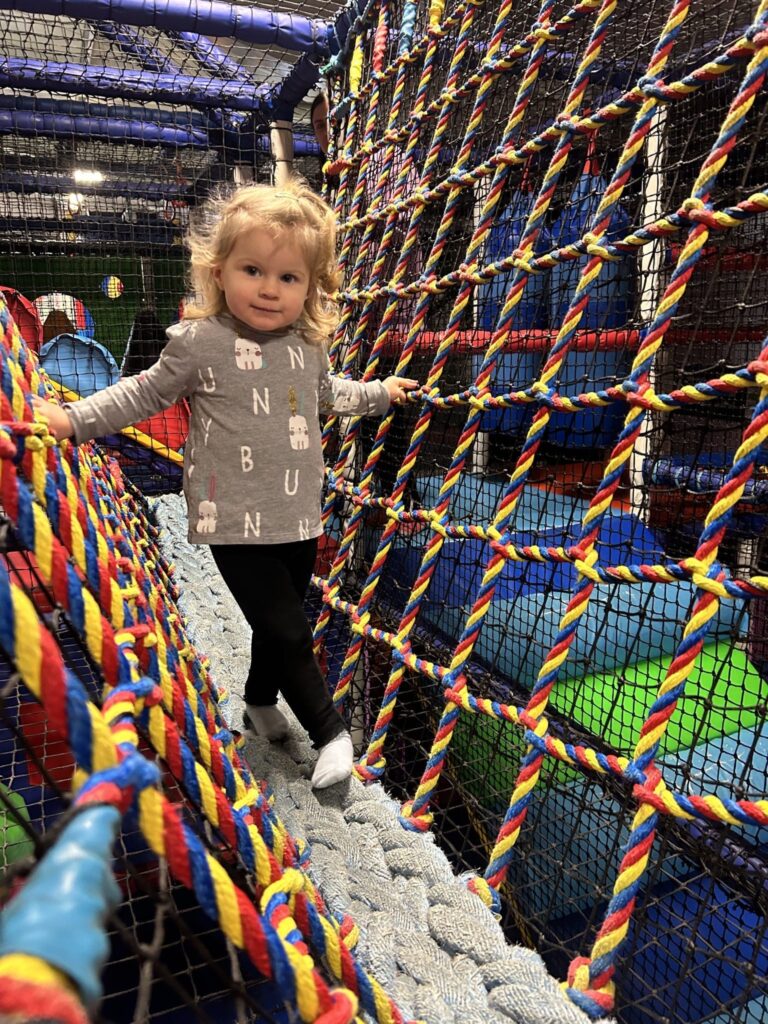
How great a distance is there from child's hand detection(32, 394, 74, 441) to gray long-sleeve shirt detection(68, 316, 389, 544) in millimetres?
80

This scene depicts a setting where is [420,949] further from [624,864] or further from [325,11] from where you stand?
[325,11]

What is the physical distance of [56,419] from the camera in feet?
2.54

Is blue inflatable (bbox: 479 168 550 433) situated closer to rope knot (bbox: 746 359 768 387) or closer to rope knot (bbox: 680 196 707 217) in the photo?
rope knot (bbox: 680 196 707 217)

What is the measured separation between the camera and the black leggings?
89 cm

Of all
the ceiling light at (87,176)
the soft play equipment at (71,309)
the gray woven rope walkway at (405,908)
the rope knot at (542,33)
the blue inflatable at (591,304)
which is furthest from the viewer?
the soft play equipment at (71,309)

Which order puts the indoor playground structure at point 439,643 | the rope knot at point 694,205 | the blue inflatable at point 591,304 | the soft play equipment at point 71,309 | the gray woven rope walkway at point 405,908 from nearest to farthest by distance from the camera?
the indoor playground structure at point 439,643 < the gray woven rope walkway at point 405,908 < the rope knot at point 694,205 < the blue inflatable at point 591,304 < the soft play equipment at point 71,309

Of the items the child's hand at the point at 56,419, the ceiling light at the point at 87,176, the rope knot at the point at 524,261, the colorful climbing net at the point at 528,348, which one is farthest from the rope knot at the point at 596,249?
the ceiling light at the point at 87,176

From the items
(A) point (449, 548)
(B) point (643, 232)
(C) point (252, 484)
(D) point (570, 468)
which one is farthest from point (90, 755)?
(D) point (570, 468)

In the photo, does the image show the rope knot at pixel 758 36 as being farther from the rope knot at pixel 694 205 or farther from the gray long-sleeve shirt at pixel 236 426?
the gray long-sleeve shirt at pixel 236 426

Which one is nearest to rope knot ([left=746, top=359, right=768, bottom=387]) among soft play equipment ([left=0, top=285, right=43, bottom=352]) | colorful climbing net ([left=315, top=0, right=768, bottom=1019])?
colorful climbing net ([left=315, top=0, right=768, bottom=1019])

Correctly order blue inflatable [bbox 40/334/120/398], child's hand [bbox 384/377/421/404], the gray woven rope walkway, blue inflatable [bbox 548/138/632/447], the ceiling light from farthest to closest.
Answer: the ceiling light
blue inflatable [bbox 40/334/120/398]
blue inflatable [bbox 548/138/632/447]
child's hand [bbox 384/377/421/404]
the gray woven rope walkway

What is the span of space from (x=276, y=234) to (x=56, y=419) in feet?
1.11

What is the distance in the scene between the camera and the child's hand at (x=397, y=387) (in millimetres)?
1127

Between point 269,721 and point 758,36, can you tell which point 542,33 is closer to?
point 758,36
